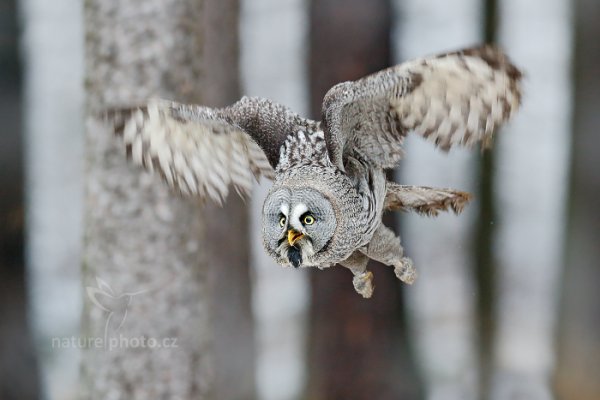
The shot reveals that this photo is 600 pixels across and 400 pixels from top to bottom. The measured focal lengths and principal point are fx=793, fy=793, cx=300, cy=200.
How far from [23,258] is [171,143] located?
356 centimetres

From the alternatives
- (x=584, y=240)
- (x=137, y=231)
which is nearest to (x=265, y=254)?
(x=137, y=231)

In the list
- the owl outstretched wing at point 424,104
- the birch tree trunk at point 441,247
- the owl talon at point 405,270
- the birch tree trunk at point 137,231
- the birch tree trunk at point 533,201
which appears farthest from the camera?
the birch tree trunk at point 533,201

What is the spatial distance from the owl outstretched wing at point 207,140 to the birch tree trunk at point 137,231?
1.05 m

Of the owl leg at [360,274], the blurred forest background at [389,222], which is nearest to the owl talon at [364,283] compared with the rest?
the owl leg at [360,274]

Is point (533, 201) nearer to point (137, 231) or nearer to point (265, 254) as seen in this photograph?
point (265, 254)

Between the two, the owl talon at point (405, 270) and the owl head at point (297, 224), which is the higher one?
the owl head at point (297, 224)

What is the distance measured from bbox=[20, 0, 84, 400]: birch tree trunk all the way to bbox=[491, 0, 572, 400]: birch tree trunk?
10.7ft

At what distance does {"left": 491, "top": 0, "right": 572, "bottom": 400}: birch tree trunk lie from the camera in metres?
5.95

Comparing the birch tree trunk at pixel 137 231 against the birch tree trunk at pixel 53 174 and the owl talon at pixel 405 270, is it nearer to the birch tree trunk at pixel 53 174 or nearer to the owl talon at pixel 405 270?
the owl talon at pixel 405 270

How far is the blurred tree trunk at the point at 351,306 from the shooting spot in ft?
17.5

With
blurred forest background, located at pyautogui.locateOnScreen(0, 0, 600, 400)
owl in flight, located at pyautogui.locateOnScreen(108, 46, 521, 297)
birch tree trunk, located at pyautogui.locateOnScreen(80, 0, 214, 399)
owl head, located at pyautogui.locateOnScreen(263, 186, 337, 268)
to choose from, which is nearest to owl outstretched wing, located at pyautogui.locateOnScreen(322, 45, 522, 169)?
owl in flight, located at pyautogui.locateOnScreen(108, 46, 521, 297)

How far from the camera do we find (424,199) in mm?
3018

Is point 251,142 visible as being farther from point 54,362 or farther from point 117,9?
point 54,362

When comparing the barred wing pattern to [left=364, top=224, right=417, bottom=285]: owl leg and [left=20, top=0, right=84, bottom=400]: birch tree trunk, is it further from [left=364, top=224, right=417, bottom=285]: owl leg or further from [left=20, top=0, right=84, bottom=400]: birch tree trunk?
[left=20, top=0, right=84, bottom=400]: birch tree trunk
